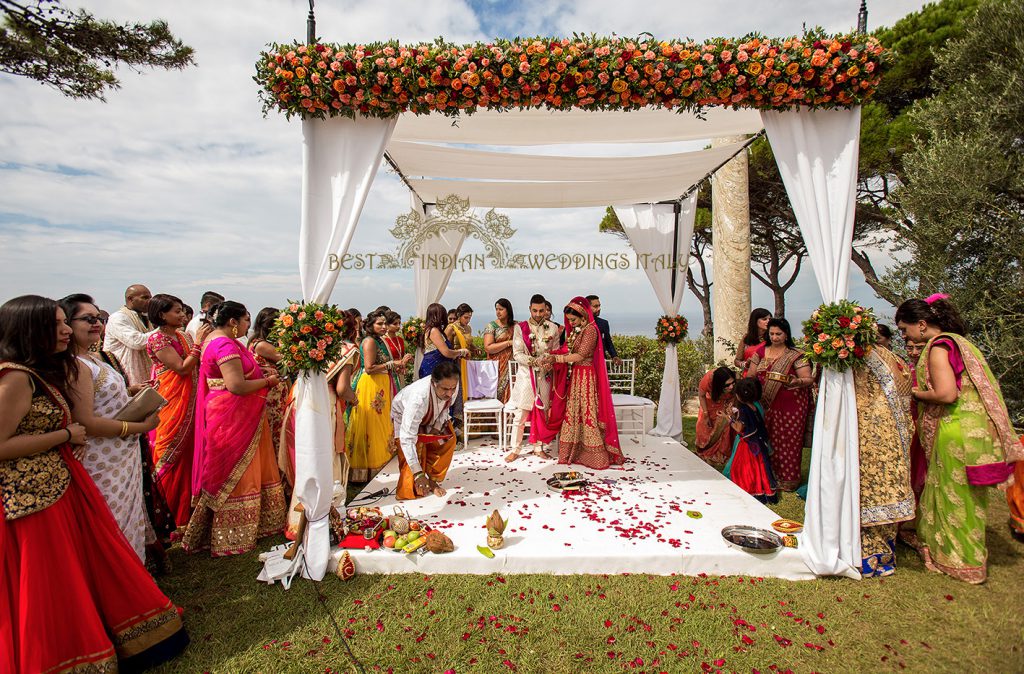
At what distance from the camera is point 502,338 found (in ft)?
20.9

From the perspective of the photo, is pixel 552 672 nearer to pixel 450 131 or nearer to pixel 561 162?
pixel 450 131

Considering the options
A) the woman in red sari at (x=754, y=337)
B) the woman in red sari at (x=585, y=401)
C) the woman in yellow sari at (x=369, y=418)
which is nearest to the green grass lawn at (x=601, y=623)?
the woman in yellow sari at (x=369, y=418)

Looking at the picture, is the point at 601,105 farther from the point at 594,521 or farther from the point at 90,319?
the point at 90,319

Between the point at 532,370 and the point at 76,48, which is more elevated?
the point at 76,48

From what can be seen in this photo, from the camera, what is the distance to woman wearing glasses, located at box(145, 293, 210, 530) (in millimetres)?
3693

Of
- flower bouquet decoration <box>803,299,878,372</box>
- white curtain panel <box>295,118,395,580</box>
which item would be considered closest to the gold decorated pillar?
flower bouquet decoration <box>803,299,878,372</box>

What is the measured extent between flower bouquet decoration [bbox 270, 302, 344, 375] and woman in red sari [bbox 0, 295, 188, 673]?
1139mm

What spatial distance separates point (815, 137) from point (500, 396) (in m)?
4.48

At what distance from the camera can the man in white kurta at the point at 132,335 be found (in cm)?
404

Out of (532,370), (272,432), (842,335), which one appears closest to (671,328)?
(532,370)

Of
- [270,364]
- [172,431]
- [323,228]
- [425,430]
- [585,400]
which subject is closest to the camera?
[323,228]

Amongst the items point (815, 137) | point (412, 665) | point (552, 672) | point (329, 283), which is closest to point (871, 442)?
point (815, 137)

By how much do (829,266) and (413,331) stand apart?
4.95 metres

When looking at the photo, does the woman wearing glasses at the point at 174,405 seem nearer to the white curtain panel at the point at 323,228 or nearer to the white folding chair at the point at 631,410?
the white curtain panel at the point at 323,228
